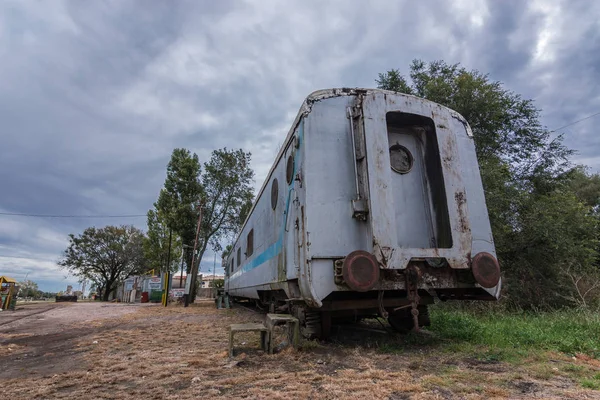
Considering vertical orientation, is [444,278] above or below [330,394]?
above

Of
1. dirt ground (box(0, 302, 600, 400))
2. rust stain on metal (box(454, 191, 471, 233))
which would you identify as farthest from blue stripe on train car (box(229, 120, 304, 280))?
rust stain on metal (box(454, 191, 471, 233))

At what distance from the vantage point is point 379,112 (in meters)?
4.25

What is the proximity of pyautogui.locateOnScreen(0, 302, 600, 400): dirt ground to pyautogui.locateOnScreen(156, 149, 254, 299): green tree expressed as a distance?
16.4m

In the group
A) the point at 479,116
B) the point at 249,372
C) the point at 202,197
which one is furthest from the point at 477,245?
the point at 202,197

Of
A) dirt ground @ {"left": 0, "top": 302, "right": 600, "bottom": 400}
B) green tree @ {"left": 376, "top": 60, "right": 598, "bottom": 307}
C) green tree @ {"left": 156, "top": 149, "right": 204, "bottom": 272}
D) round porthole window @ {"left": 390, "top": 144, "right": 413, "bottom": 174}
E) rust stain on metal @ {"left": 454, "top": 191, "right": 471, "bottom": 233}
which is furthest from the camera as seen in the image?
green tree @ {"left": 156, "top": 149, "right": 204, "bottom": 272}

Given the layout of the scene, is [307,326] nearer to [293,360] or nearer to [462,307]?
[293,360]

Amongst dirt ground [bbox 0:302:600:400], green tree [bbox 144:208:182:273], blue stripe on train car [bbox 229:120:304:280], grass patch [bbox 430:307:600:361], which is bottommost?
dirt ground [bbox 0:302:600:400]

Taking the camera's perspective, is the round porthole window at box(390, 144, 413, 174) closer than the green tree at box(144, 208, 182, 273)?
Yes

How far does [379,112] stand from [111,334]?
609 cm

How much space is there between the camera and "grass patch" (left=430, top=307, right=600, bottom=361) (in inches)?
149

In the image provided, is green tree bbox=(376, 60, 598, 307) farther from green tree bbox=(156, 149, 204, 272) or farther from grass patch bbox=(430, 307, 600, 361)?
green tree bbox=(156, 149, 204, 272)

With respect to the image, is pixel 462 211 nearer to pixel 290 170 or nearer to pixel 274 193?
pixel 290 170

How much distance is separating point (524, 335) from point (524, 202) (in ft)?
20.5

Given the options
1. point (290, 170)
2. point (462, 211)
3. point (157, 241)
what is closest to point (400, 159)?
point (462, 211)
